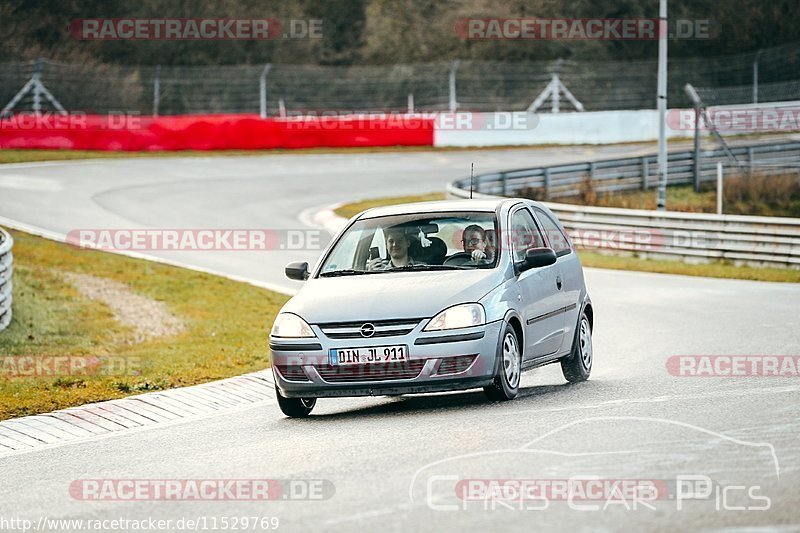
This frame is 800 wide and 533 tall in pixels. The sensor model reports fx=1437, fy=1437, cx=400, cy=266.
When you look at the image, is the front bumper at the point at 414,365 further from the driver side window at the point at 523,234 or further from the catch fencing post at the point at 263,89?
the catch fencing post at the point at 263,89

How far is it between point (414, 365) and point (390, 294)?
22.7 inches

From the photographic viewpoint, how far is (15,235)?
26.9 metres

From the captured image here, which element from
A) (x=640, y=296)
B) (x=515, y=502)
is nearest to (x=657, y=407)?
(x=515, y=502)

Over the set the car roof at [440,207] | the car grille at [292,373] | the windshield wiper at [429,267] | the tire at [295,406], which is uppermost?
the car roof at [440,207]

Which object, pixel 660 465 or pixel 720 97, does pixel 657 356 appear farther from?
pixel 720 97

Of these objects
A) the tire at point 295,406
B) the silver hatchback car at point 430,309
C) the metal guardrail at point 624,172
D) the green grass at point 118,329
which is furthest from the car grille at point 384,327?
the metal guardrail at point 624,172

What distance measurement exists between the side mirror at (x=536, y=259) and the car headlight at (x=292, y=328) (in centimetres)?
178

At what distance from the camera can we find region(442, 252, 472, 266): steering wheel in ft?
35.8

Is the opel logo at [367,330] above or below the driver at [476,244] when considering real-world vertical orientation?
below

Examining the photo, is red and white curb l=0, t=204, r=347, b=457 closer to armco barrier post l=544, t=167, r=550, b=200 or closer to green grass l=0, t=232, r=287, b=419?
green grass l=0, t=232, r=287, b=419

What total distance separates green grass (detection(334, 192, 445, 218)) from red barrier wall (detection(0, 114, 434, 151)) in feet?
41.9

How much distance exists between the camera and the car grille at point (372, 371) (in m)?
9.91

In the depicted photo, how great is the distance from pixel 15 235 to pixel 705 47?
50048 millimetres

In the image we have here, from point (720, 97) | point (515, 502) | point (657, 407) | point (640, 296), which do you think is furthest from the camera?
point (720, 97)
